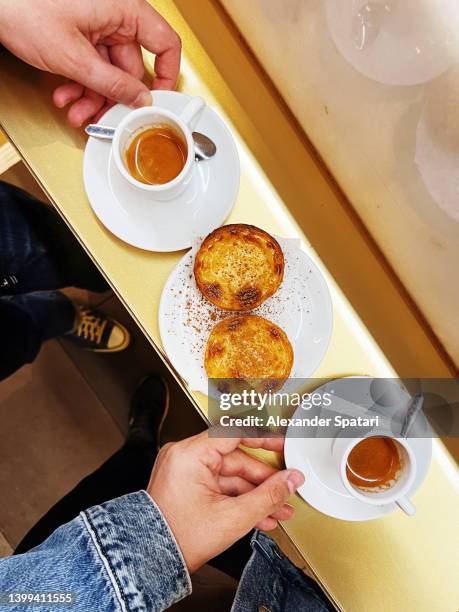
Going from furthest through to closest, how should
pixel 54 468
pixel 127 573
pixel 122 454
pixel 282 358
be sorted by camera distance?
pixel 54 468, pixel 122 454, pixel 282 358, pixel 127 573

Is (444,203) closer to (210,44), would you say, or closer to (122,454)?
(210,44)

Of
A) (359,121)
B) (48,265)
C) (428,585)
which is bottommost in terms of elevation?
(428,585)

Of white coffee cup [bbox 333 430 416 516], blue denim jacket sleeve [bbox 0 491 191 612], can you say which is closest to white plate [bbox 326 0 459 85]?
white coffee cup [bbox 333 430 416 516]

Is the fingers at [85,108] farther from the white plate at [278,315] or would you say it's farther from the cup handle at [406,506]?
the cup handle at [406,506]

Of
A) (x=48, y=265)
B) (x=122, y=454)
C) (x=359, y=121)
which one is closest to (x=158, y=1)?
(x=359, y=121)

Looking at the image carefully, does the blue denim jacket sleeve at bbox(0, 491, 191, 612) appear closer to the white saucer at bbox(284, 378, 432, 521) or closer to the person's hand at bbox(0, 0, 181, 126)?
the white saucer at bbox(284, 378, 432, 521)

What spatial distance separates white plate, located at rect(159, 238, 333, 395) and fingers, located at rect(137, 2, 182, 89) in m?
0.29

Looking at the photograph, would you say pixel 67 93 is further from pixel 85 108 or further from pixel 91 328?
pixel 91 328

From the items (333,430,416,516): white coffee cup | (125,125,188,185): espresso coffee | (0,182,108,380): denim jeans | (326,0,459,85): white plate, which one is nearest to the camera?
(326,0,459,85): white plate

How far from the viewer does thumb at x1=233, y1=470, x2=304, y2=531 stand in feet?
2.60

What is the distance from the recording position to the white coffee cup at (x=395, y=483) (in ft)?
2.45

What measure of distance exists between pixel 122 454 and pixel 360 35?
1101 mm

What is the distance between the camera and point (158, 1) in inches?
36.3

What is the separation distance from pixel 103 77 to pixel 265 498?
702mm
